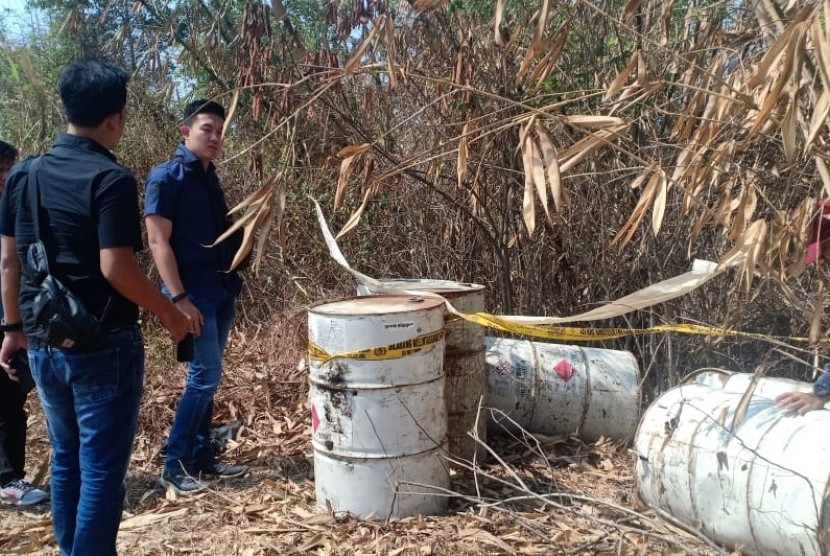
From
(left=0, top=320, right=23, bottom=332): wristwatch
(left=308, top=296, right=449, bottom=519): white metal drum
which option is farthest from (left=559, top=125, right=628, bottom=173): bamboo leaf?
(left=0, top=320, right=23, bottom=332): wristwatch

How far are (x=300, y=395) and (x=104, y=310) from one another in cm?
277

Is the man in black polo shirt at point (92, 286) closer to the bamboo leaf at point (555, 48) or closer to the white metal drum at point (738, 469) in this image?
the bamboo leaf at point (555, 48)

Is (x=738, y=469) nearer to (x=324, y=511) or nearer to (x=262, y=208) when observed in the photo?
(x=324, y=511)

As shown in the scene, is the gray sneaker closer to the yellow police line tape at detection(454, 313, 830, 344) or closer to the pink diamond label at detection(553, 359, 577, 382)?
the yellow police line tape at detection(454, 313, 830, 344)

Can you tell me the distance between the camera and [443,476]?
357 centimetres

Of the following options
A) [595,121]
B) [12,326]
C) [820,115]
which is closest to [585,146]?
[595,121]

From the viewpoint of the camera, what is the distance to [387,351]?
329 cm

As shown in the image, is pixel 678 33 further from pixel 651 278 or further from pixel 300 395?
pixel 300 395

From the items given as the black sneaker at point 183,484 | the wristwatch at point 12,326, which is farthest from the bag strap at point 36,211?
the black sneaker at point 183,484

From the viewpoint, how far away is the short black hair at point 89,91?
263 centimetres

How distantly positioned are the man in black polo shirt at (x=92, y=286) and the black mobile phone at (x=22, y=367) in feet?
3.02

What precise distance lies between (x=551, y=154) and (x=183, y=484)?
281cm

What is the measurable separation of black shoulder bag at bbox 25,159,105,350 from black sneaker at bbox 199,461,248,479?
181 centimetres

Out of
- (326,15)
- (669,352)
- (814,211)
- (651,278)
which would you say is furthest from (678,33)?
(326,15)
